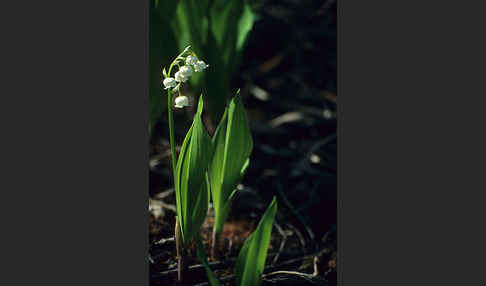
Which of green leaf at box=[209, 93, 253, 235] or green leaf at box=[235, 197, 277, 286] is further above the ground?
green leaf at box=[209, 93, 253, 235]

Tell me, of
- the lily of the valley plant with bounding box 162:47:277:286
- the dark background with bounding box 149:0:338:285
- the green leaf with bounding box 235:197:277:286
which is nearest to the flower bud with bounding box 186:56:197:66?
the lily of the valley plant with bounding box 162:47:277:286

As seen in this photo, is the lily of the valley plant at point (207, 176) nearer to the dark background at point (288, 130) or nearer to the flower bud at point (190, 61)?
the flower bud at point (190, 61)

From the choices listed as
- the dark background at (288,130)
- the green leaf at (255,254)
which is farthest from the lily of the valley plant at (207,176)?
the dark background at (288,130)

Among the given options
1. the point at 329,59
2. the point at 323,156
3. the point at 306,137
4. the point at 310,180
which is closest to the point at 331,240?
the point at 310,180

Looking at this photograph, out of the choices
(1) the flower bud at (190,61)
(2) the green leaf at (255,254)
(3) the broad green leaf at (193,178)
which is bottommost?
(2) the green leaf at (255,254)

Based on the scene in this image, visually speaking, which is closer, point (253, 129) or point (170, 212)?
point (170, 212)

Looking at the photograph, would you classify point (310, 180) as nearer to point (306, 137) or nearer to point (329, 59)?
point (306, 137)

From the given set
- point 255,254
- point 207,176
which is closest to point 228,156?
point 207,176

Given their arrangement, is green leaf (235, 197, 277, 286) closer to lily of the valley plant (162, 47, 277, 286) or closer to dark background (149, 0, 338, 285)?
lily of the valley plant (162, 47, 277, 286)
